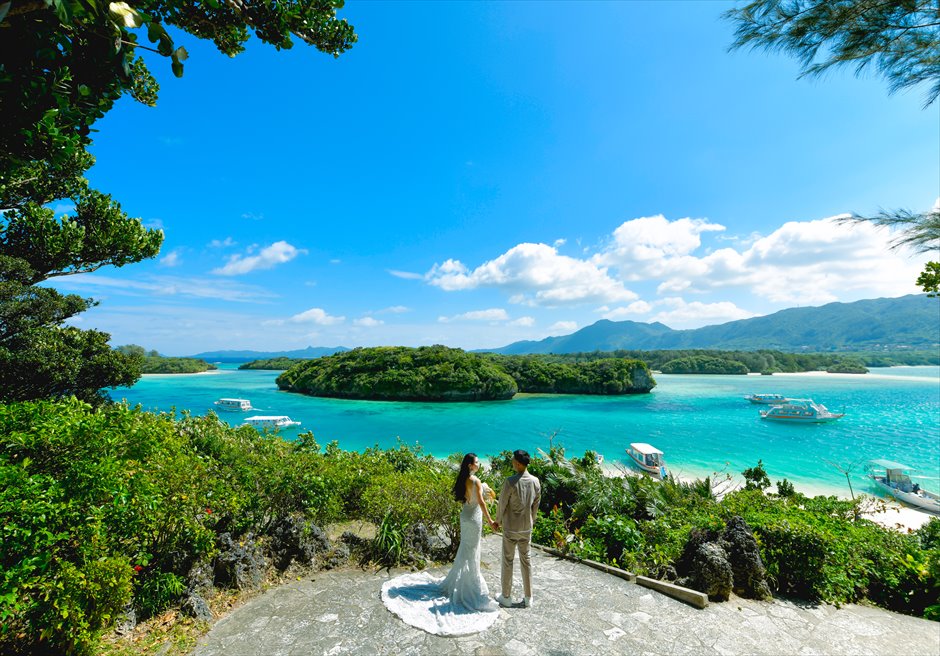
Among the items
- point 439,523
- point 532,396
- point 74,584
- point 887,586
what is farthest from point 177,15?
point 532,396

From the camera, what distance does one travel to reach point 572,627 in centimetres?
406

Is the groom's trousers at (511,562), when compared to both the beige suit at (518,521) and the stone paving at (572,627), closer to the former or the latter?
the beige suit at (518,521)

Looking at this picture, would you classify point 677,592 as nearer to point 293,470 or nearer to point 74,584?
point 293,470

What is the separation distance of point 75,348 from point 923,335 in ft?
992

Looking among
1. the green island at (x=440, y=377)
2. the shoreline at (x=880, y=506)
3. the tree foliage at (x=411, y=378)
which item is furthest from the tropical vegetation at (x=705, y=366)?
the shoreline at (x=880, y=506)

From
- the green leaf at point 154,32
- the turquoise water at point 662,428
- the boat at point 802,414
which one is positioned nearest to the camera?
the green leaf at point 154,32

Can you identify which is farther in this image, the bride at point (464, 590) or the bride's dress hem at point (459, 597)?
the bride at point (464, 590)

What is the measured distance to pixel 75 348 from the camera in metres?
11.4

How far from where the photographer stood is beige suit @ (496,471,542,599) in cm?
442

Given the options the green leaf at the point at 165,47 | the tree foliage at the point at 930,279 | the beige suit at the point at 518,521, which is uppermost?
the green leaf at the point at 165,47

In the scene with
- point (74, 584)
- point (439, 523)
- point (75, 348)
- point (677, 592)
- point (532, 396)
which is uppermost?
point (75, 348)

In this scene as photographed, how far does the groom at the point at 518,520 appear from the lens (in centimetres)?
442

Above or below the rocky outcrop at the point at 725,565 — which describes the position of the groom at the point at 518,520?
above

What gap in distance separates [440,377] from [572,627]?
53169 millimetres
